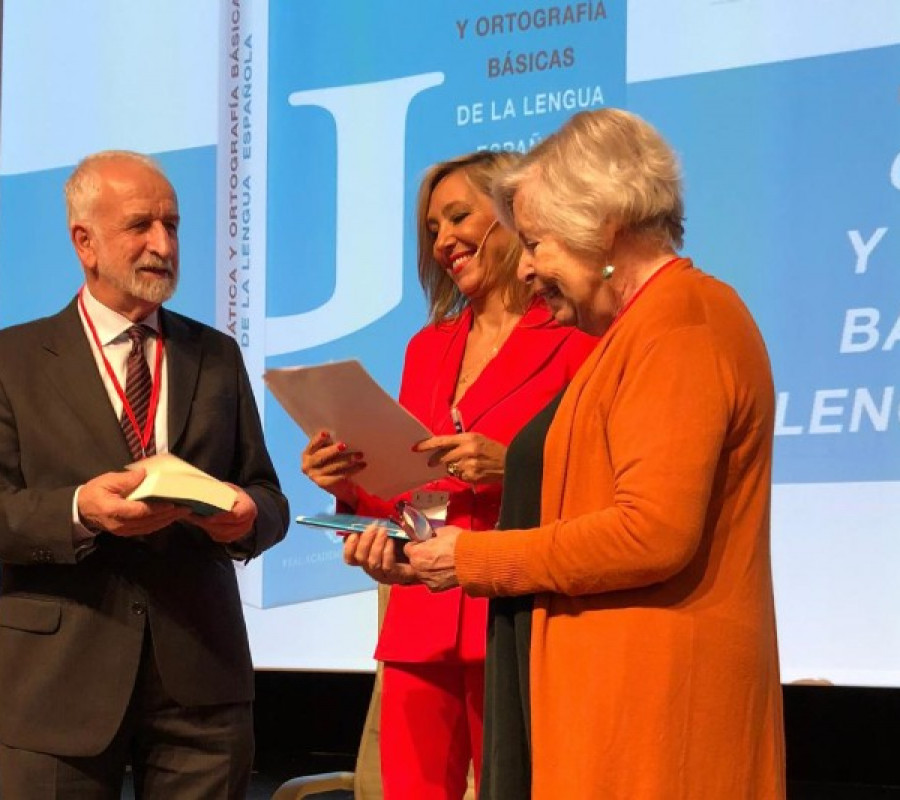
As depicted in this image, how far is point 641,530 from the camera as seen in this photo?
5.37 ft

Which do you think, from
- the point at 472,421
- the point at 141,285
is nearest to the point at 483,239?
the point at 472,421

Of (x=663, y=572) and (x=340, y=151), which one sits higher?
(x=340, y=151)

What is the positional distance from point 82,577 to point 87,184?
28.7 inches

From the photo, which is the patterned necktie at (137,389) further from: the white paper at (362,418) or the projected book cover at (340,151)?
the projected book cover at (340,151)

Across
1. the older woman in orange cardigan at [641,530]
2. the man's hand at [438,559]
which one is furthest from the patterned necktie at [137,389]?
the older woman in orange cardigan at [641,530]

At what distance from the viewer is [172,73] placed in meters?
4.53

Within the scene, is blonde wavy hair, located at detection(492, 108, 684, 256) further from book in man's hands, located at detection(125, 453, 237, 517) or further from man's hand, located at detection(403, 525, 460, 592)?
book in man's hands, located at detection(125, 453, 237, 517)

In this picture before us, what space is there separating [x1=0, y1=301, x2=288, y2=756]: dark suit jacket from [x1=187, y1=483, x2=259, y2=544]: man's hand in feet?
0.19

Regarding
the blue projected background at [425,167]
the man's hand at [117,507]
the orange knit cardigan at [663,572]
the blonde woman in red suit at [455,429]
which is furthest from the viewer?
the blue projected background at [425,167]

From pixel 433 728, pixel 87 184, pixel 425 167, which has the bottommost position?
pixel 433 728

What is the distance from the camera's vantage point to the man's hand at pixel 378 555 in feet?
6.84

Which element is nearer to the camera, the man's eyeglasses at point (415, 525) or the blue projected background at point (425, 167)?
the man's eyeglasses at point (415, 525)

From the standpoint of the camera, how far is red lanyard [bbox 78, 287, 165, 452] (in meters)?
2.41

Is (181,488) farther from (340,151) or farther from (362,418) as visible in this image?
(340,151)
